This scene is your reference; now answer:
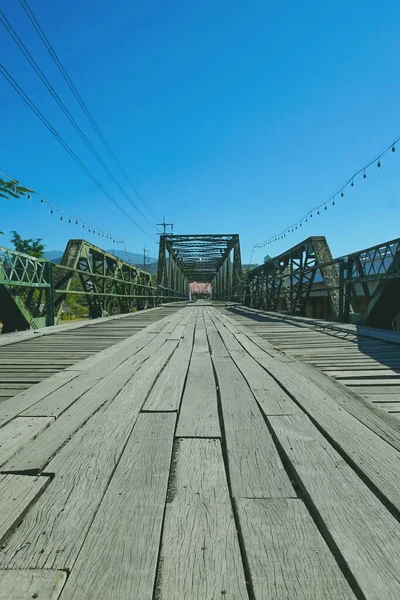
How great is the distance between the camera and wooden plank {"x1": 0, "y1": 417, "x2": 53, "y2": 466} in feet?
4.98

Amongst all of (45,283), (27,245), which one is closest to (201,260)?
(27,245)

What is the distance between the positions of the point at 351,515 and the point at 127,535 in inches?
24.4

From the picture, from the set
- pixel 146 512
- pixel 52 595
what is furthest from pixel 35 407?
pixel 52 595

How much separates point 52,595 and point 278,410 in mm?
1394

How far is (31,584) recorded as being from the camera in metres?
0.83

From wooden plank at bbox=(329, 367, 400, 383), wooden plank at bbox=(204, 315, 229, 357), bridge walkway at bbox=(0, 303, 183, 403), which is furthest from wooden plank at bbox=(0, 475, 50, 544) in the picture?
wooden plank at bbox=(204, 315, 229, 357)

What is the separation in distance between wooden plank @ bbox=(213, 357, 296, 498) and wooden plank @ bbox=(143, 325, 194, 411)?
0.29 m

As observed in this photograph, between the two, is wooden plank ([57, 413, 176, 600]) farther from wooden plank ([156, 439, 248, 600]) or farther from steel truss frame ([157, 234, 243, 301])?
steel truss frame ([157, 234, 243, 301])

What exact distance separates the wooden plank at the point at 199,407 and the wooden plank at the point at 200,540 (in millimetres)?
328

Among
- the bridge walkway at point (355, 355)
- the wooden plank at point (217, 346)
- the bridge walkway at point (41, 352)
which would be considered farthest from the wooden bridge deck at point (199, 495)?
the wooden plank at point (217, 346)

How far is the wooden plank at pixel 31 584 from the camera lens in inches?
31.4

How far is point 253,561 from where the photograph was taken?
0.88 metres

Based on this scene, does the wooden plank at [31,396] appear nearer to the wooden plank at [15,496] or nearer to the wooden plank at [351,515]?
the wooden plank at [15,496]

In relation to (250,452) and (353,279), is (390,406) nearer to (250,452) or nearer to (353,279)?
(250,452)
